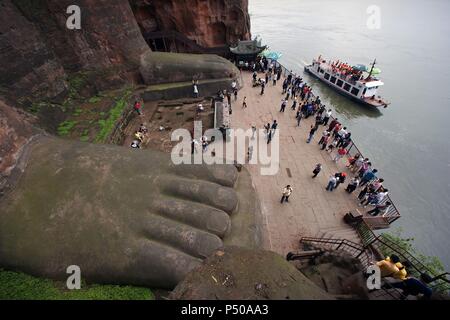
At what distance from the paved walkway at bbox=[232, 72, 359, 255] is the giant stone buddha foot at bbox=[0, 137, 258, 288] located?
12.2 feet

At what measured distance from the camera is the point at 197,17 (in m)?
23.6

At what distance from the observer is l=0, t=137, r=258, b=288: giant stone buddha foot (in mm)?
6055

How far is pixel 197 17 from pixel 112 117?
53.4 ft

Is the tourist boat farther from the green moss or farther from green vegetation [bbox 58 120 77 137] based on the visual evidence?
green vegetation [bbox 58 120 77 137]

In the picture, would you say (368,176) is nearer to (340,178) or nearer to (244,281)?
(340,178)

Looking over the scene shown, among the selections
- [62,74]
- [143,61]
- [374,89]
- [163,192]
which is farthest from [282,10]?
[163,192]

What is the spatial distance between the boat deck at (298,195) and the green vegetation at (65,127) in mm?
9442

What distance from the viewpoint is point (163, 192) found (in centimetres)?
727

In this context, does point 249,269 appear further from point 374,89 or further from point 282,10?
point 282,10

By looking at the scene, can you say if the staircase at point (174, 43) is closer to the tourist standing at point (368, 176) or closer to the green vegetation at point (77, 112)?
the green vegetation at point (77, 112)

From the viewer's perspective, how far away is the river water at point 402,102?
15117 millimetres

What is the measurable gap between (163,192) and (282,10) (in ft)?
286

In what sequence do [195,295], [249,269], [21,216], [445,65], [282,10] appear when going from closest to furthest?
[195,295], [249,269], [21,216], [445,65], [282,10]

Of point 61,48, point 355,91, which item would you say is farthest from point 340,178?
point 355,91
